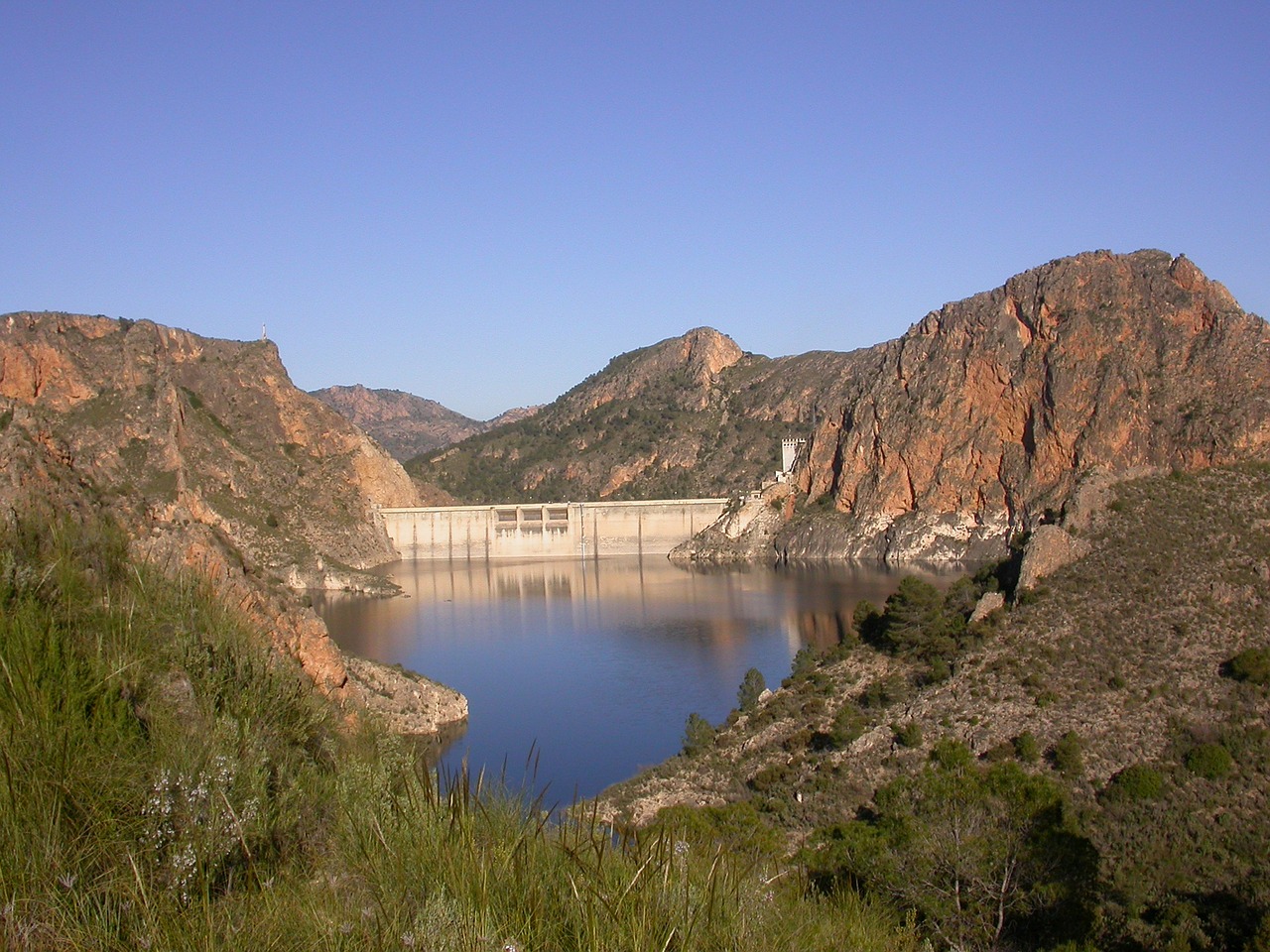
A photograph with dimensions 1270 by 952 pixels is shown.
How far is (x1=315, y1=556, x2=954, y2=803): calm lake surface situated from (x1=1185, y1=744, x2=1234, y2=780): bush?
9.38m

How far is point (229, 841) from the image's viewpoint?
3244 millimetres

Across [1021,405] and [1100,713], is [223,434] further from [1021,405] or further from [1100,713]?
[1100,713]

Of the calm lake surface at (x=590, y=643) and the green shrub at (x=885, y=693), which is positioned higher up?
the green shrub at (x=885, y=693)

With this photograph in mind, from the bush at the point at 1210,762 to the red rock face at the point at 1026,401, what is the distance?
104ft

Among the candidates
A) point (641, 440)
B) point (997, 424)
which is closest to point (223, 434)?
point (641, 440)

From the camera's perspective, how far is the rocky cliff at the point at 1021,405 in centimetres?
5325

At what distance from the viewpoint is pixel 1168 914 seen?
36.8ft

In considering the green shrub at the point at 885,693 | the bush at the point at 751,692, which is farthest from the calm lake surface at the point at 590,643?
the green shrub at the point at 885,693

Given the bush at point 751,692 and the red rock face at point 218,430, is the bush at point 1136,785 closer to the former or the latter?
the bush at point 751,692

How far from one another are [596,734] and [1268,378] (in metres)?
35.0

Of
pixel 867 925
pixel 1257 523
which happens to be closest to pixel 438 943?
pixel 867 925

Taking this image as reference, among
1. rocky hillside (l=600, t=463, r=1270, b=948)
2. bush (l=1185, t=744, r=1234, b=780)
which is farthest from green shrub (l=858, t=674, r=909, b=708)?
bush (l=1185, t=744, r=1234, b=780)

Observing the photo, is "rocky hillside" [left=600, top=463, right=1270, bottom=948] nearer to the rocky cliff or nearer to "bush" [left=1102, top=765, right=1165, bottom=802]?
"bush" [left=1102, top=765, right=1165, bottom=802]

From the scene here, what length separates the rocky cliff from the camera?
5325 cm
